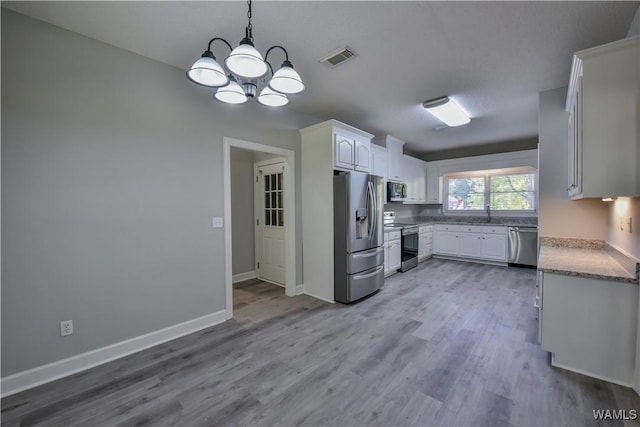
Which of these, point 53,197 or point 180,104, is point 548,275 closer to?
point 180,104

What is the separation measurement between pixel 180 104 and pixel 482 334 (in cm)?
388

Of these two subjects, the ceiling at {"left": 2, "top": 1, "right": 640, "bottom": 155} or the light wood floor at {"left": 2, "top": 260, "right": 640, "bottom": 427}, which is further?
the ceiling at {"left": 2, "top": 1, "right": 640, "bottom": 155}

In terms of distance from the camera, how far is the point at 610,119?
5.90ft

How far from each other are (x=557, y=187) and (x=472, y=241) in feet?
10.0

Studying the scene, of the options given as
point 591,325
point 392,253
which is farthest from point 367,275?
point 591,325

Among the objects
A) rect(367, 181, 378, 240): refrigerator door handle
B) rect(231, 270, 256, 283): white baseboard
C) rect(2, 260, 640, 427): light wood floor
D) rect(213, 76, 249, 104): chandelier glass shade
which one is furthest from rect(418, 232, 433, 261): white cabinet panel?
rect(213, 76, 249, 104): chandelier glass shade

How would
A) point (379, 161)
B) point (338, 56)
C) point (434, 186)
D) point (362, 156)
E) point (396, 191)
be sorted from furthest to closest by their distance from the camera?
point (434, 186)
point (396, 191)
point (379, 161)
point (362, 156)
point (338, 56)

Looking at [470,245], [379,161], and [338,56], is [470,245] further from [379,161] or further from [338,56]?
[338,56]

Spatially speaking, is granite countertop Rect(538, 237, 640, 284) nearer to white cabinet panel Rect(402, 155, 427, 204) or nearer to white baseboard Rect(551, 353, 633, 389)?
white baseboard Rect(551, 353, 633, 389)

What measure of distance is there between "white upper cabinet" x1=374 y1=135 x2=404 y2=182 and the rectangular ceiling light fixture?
1.18 meters

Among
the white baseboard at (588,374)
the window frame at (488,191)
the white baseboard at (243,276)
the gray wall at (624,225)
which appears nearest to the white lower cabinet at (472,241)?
the window frame at (488,191)

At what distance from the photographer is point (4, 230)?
1844 millimetres

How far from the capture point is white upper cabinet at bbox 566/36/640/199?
1.74 meters

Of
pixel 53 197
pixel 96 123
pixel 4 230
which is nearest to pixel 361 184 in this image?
pixel 96 123
